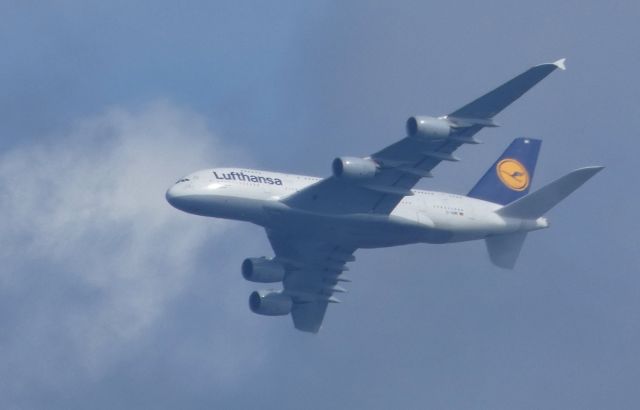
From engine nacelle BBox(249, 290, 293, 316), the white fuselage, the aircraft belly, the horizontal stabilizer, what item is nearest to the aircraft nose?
the white fuselage

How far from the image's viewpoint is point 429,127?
8444 centimetres

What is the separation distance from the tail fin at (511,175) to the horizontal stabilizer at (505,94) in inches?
491

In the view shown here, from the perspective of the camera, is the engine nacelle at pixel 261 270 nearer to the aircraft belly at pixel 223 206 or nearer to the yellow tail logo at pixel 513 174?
the aircraft belly at pixel 223 206

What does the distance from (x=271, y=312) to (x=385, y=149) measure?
1608cm

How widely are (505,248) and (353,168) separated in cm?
1269

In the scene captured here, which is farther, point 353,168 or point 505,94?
point 353,168

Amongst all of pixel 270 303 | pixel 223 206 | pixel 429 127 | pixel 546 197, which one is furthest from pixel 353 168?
pixel 270 303

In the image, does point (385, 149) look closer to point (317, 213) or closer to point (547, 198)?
point (317, 213)

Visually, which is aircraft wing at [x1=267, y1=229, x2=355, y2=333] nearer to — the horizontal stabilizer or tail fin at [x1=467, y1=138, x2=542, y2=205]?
tail fin at [x1=467, y1=138, x2=542, y2=205]

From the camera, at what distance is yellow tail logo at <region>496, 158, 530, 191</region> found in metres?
A: 98.3

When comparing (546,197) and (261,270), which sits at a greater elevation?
(261,270)

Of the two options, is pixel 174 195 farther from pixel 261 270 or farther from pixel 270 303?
pixel 270 303

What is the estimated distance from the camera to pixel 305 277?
327 ft

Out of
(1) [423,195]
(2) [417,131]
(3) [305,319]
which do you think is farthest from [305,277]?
(2) [417,131]
